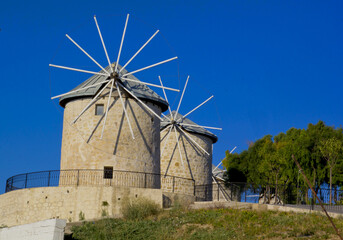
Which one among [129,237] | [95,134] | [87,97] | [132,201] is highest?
[87,97]

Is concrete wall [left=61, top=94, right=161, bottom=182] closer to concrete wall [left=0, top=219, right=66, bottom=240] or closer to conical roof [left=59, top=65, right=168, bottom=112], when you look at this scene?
conical roof [left=59, top=65, right=168, bottom=112]

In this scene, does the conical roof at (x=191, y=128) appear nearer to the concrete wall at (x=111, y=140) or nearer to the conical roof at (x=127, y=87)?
the conical roof at (x=127, y=87)

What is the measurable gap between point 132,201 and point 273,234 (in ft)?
21.0

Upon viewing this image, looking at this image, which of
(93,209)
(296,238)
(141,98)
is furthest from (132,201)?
(296,238)

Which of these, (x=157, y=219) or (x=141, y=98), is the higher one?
(x=141, y=98)

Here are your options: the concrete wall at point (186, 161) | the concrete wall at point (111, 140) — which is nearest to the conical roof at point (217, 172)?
the concrete wall at point (186, 161)

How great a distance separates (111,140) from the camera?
23734 millimetres

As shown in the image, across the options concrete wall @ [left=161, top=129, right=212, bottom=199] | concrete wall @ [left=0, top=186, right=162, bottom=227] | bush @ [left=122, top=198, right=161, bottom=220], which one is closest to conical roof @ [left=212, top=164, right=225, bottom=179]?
concrete wall @ [left=161, top=129, right=212, bottom=199]

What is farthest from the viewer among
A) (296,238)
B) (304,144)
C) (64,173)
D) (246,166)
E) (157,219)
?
(246,166)

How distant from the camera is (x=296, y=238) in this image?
55.0ft

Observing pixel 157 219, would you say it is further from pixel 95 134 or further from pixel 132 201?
pixel 95 134

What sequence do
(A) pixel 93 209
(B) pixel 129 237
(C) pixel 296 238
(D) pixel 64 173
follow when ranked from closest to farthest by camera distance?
(C) pixel 296 238 < (B) pixel 129 237 < (A) pixel 93 209 < (D) pixel 64 173

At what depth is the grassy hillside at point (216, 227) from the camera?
17.3 meters

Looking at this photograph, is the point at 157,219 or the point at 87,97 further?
the point at 87,97
